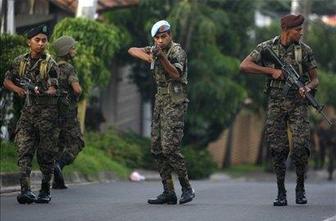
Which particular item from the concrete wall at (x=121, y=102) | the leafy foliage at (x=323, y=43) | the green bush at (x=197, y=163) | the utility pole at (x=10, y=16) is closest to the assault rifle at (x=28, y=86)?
the utility pole at (x=10, y=16)

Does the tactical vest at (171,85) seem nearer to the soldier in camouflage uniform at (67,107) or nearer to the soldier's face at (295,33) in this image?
the soldier's face at (295,33)

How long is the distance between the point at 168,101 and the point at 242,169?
22.9 meters

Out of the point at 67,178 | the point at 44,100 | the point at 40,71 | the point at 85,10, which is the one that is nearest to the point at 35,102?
the point at 44,100

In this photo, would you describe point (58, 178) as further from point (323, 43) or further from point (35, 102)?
point (323, 43)

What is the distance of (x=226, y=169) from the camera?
107 feet

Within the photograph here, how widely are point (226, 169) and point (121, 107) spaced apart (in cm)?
622

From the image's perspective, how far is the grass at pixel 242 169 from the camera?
98.8 feet

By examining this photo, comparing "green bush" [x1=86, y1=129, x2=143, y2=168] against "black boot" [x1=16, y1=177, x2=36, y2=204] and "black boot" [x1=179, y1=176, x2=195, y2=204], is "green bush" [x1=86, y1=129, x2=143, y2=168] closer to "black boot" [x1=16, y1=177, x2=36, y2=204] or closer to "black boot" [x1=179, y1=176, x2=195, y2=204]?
"black boot" [x1=16, y1=177, x2=36, y2=204]

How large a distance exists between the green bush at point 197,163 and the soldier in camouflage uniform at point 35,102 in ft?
37.7

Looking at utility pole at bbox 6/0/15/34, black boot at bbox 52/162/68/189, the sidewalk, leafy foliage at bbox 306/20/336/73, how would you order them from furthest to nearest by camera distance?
leafy foliage at bbox 306/20/336/73 → utility pole at bbox 6/0/15/34 → the sidewalk → black boot at bbox 52/162/68/189

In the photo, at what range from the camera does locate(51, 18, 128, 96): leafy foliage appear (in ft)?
56.8

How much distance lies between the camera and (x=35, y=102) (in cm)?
1077

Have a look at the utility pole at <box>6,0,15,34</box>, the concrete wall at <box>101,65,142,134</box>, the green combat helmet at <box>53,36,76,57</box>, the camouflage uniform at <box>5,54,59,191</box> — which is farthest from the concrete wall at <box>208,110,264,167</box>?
the camouflage uniform at <box>5,54,59,191</box>

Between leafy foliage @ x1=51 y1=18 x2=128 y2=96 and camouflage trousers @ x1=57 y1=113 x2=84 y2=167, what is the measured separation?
403cm
